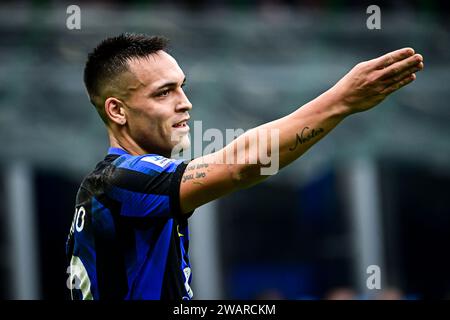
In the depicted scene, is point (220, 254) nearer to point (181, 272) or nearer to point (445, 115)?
point (445, 115)

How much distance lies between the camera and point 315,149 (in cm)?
1608

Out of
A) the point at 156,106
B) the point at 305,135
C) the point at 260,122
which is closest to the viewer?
the point at 305,135

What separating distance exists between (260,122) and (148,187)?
443 inches

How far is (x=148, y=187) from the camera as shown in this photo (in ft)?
15.1

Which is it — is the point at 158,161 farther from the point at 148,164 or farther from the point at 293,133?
the point at 293,133

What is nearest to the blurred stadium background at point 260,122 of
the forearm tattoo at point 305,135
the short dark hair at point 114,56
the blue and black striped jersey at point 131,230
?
the short dark hair at point 114,56

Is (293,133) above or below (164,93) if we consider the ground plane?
below

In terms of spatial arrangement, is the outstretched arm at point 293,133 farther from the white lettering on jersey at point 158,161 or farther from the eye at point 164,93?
the eye at point 164,93

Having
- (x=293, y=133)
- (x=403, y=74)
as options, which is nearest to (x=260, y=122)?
(x=293, y=133)

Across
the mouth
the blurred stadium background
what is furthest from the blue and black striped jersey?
the blurred stadium background

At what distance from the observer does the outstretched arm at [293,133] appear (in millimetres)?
4297

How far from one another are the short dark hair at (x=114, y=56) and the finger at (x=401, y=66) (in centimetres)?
165

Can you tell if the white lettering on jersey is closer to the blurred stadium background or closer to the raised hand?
the raised hand
